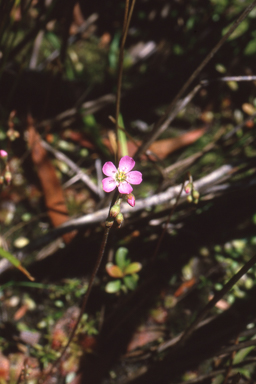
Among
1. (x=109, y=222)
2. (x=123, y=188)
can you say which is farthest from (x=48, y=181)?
(x=109, y=222)

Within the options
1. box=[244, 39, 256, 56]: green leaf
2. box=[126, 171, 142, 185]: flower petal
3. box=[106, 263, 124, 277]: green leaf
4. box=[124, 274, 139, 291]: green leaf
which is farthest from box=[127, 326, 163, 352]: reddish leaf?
box=[244, 39, 256, 56]: green leaf

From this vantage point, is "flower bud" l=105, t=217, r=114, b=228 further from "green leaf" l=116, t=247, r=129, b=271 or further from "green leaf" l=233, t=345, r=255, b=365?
"green leaf" l=233, t=345, r=255, b=365

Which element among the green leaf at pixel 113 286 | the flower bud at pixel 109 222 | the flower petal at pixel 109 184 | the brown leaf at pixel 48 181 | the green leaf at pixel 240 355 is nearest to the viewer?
the flower bud at pixel 109 222

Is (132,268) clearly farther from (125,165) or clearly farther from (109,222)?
(109,222)

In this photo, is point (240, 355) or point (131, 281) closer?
point (240, 355)

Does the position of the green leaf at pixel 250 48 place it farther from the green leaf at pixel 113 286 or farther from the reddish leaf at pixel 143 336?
the reddish leaf at pixel 143 336

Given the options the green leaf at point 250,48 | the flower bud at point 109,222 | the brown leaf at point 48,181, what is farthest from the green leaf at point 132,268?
the green leaf at point 250,48

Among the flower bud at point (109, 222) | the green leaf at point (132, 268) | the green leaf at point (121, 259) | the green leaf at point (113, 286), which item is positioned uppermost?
the green leaf at point (121, 259)
